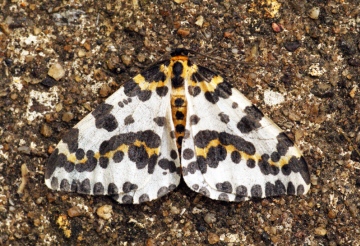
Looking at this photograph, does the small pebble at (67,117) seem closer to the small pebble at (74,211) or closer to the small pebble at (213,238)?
the small pebble at (74,211)

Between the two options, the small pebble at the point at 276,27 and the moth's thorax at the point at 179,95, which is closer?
the moth's thorax at the point at 179,95

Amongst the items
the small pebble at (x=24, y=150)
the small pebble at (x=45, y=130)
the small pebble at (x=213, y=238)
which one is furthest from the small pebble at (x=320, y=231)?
the small pebble at (x=24, y=150)

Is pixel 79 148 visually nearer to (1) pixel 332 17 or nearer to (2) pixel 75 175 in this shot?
(2) pixel 75 175

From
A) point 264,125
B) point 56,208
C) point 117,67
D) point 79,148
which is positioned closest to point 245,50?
point 264,125

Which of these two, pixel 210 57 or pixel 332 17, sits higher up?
pixel 332 17

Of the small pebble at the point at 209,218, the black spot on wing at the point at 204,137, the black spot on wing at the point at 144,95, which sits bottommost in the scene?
the small pebble at the point at 209,218

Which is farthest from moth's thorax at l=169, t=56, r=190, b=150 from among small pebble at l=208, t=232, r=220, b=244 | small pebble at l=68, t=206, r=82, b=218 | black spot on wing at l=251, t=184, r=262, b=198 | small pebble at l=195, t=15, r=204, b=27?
small pebble at l=68, t=206, r=82, b=218

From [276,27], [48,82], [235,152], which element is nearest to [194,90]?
[235,152]
